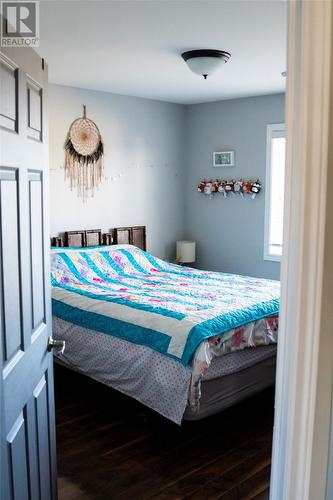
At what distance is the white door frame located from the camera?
3.67ft

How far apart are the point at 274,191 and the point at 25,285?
3.90 metres

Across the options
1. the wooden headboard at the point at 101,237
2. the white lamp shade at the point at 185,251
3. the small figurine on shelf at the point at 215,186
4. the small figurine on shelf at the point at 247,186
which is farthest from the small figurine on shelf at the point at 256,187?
the wooden headboard at the point at 101,237

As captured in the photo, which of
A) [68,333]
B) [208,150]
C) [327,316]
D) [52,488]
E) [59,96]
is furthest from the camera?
[208,150]

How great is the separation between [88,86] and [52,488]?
11.9 feet

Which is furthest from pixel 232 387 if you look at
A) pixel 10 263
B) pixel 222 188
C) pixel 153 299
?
pixel 222 188

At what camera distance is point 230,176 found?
542 centimetres

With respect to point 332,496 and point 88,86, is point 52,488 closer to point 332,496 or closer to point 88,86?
point 332,496

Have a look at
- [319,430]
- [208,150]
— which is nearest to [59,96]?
[208,150]

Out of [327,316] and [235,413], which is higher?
[327,316]

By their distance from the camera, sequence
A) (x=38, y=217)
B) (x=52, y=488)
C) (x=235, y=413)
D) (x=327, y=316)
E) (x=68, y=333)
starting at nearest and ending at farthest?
(x=327, y=316), (x=38, y=217), (x=52, y=488), (x=235, y=413), (x=68, y=333)

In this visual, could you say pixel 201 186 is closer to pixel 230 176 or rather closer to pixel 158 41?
pixel 230 176

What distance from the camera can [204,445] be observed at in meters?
2.87

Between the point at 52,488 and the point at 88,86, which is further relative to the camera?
the point at 88,86

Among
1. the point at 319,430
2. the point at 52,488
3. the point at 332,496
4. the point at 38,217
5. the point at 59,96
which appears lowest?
the point at 52,488
